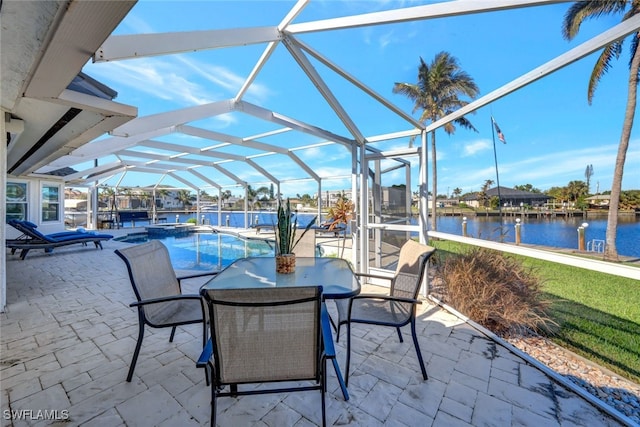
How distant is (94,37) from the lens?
1.70 m

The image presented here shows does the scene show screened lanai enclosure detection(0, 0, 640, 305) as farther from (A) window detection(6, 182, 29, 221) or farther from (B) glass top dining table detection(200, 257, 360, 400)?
(B) glass top dining table detection(200, 257, 360, 400)

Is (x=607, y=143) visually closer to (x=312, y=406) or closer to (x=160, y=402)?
(x=312, y=406)

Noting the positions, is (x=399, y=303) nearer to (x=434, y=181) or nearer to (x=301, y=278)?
(x=301, y=278)

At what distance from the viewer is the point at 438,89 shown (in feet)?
42.9

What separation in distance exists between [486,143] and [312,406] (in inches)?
649

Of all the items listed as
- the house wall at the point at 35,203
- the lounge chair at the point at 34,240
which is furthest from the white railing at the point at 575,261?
the house wall at the point at 35,203

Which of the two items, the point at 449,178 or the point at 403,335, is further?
the point at 449,178

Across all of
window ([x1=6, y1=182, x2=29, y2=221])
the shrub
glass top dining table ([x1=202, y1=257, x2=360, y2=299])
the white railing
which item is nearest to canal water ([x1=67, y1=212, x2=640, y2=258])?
the shrub

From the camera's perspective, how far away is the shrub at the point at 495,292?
3197 millimetres

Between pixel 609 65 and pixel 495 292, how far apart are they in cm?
829

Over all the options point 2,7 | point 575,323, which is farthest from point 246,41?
point 575,323

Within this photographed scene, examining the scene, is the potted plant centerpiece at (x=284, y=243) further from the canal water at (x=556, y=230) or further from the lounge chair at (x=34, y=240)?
the lounge chair at (x=34, y=240)

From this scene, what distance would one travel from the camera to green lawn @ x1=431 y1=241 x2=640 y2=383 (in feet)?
9.32

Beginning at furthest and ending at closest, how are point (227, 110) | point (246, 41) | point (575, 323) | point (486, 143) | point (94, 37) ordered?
point (486, 143), point (227, 110), point (575, 323), point (246, 41), point (94, 37)
